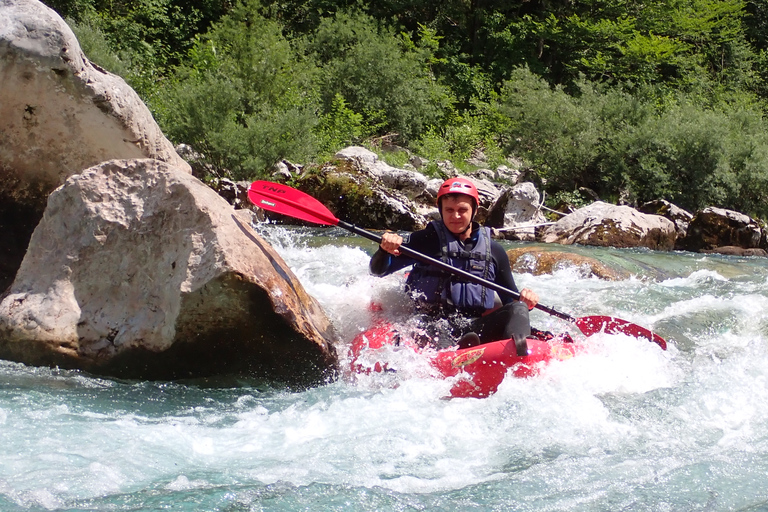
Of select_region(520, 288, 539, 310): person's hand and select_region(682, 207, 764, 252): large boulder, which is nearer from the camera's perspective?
select_region(520, 288, 539, 310): person's hand

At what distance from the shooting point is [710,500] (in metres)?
2.51

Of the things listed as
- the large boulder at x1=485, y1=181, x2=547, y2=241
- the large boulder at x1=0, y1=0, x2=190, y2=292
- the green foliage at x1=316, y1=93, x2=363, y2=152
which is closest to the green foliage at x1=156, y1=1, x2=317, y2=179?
the green foliage at x1=316, y1=93, x2=363, y2=152

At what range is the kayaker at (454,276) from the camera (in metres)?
4.14

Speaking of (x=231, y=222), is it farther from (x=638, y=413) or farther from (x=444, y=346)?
(x=638, y=413)

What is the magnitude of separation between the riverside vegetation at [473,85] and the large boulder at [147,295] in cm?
764

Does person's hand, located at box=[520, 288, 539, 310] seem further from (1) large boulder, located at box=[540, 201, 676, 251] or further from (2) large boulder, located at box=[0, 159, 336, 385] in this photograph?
(1) large boulder, located at box=[540, 201, 676, 251]

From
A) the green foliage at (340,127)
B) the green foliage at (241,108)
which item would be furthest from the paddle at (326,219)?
the green foliage at (340,127)

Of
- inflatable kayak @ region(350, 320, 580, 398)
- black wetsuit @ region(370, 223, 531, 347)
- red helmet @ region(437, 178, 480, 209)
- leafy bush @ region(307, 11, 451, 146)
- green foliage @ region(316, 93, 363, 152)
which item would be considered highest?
leafy bush @ region(307, 11, 451, 146)

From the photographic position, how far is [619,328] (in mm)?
4410

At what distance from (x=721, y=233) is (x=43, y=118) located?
1022 centimetres

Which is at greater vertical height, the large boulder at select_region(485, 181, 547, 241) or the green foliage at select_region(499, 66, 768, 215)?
the green foliage at select_region(499, 66, 768, 215)

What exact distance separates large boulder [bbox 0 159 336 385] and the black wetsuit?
0.71 m

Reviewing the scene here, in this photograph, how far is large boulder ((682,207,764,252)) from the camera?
37.2 ft

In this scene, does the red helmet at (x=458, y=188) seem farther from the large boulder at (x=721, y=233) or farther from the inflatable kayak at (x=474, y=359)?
the large boulder at (x=721, y=233)
